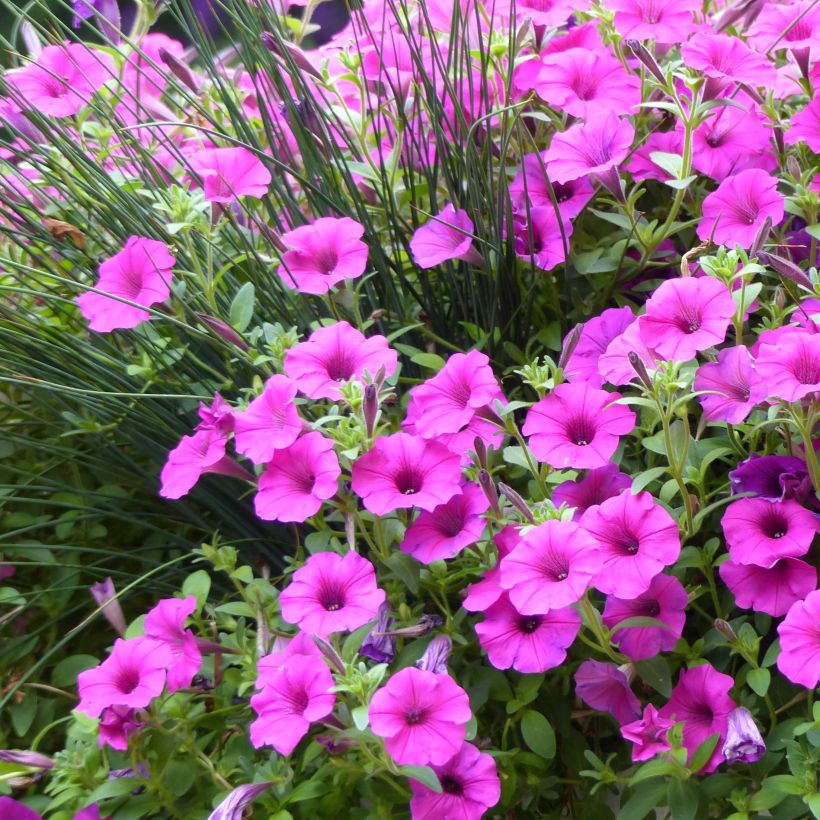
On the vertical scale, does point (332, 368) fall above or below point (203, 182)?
below

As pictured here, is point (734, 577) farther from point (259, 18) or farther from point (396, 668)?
point (259, 18)

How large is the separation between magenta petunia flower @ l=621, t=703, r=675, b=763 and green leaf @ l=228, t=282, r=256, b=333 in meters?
0.57

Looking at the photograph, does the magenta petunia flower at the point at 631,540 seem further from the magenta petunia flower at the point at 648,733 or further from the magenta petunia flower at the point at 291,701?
the magenta petunia flower at the point at 291,701

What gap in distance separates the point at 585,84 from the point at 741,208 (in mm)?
241

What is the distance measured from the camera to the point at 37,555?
1.22 meters

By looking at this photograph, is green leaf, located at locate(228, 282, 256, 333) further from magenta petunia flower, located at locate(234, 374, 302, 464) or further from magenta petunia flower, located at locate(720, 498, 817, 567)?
magenta petunia flower, located at locate(720, 498, 817, 567)

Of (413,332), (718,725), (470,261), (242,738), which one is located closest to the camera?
(718,725)

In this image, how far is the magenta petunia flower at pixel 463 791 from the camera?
0.85 m

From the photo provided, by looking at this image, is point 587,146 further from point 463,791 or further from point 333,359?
point 463,791

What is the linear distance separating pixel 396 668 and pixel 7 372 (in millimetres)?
573

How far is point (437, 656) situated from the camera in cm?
91

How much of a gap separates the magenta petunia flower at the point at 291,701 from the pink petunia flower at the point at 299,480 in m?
0.13

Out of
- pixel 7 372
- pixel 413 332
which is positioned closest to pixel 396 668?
pixel 413 332

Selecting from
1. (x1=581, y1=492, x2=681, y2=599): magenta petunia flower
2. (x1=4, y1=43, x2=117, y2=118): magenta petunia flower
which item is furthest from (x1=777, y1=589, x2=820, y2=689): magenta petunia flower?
(x1=4, y1=43, x2=117, y2=118): magenta petunia flower
